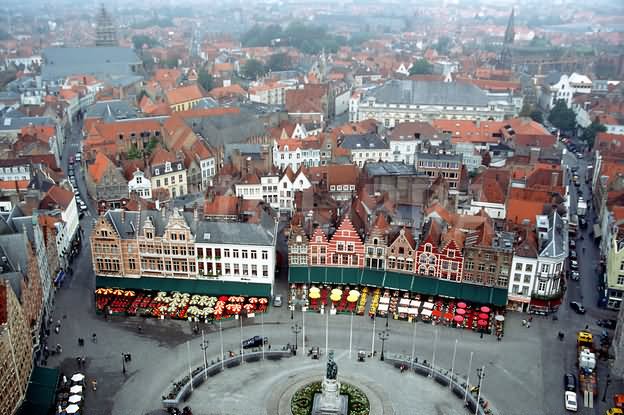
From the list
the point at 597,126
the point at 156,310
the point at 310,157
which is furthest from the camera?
the point at 597,126

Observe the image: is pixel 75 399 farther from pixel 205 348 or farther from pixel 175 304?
pixel 175 304

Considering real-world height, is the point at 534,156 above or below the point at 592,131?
above

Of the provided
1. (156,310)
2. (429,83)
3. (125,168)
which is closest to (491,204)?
(156,310)

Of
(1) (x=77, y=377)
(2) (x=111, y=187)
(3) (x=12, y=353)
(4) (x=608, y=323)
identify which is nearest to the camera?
(3) (x=12, y=353)

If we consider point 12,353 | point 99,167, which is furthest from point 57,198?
point 12,353

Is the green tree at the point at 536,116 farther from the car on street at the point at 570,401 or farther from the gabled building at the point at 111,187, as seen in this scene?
the car on street at the point at 570,401

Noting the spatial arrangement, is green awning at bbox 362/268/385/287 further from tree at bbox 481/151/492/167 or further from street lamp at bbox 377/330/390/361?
tree at bbox 481/151/492/167

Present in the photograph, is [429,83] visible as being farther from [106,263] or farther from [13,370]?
[13,370]
